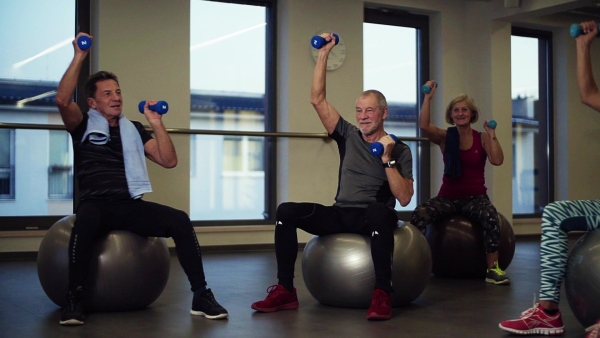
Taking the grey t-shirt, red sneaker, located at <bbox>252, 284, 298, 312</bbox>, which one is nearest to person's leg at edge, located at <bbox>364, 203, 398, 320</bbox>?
the grey t-shirt

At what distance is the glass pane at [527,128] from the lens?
8.05m

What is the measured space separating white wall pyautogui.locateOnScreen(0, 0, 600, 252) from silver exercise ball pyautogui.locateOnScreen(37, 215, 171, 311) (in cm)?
246

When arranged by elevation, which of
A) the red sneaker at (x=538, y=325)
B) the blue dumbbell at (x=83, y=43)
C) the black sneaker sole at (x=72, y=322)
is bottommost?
the black sneaker sole at (x=72, y=322)

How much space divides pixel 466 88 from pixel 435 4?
897 millimetres

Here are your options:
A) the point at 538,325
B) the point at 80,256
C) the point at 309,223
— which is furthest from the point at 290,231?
the point at 538,325

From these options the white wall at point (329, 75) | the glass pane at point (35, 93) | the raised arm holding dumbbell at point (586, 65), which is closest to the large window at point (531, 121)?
the white wall at point (329, 75)

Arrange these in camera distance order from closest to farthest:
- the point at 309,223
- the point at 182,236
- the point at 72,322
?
the point at 72,322 < the point at 182,236 < the point at 309,223

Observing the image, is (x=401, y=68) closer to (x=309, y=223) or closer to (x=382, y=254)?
(x=309, y=223)

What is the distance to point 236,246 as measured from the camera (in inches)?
249

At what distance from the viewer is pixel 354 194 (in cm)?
343

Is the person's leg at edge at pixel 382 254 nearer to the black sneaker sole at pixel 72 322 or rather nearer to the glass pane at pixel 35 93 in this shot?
the black sneaker sole at pixel 72 322

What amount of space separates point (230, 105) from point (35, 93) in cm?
161

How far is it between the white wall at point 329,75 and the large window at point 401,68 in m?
0.12

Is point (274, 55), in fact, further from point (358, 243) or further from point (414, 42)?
point (358, 243)
